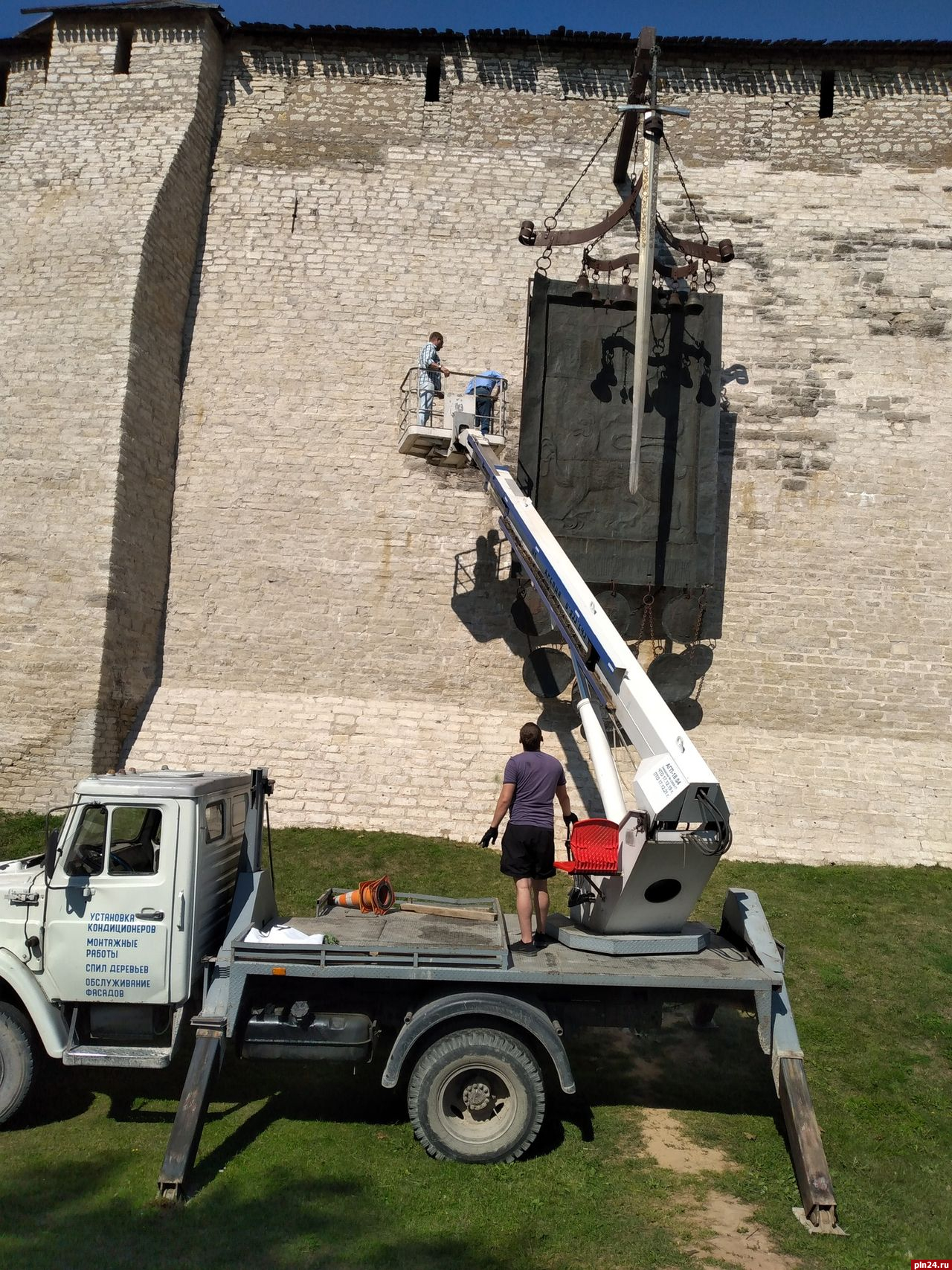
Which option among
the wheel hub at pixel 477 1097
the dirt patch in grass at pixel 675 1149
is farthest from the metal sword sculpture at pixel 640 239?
the wheel hub at pixel 477 1097

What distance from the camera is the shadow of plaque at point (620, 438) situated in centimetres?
1159

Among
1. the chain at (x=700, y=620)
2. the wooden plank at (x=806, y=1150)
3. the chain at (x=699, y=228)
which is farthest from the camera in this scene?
the chain at (x=699, y=228)

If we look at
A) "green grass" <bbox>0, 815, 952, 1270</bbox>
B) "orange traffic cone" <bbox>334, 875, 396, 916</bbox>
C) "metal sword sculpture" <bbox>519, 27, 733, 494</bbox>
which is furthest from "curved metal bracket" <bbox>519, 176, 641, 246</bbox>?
"green grass" <bbox>0, 815, 952, 1270</bbox>

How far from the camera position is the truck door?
498 centimetres

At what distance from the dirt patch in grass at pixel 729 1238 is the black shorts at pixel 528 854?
70.1 inches

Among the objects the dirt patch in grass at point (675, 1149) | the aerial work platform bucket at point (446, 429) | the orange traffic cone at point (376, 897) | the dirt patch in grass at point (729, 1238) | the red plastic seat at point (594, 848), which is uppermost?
the aerial work platform bucket at point (446, 429)

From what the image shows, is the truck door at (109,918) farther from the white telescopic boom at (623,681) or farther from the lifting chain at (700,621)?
the lifting chain at (700,621)

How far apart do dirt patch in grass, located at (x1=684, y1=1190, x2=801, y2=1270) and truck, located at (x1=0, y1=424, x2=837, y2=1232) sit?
0.29 meters

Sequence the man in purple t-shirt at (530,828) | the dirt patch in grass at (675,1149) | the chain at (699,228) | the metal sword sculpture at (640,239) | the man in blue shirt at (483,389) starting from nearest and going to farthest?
the dirt patch in grass at (675,1149) → the man in purple t-shirt at (530,828) → the metal sword sculpture at (640,239) → the man in blue shirt at (483,389) → the chain at (699,228)

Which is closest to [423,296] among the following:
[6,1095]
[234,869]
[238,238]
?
[238,238]

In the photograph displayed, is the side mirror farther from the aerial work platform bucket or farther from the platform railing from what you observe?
the platform railing

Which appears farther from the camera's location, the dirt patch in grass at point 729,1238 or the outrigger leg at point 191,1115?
the outrigger leg at point 191,1115

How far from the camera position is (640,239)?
36.9 ft

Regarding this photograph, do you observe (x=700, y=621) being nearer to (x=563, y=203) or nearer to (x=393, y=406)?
(x=393, y=406)
